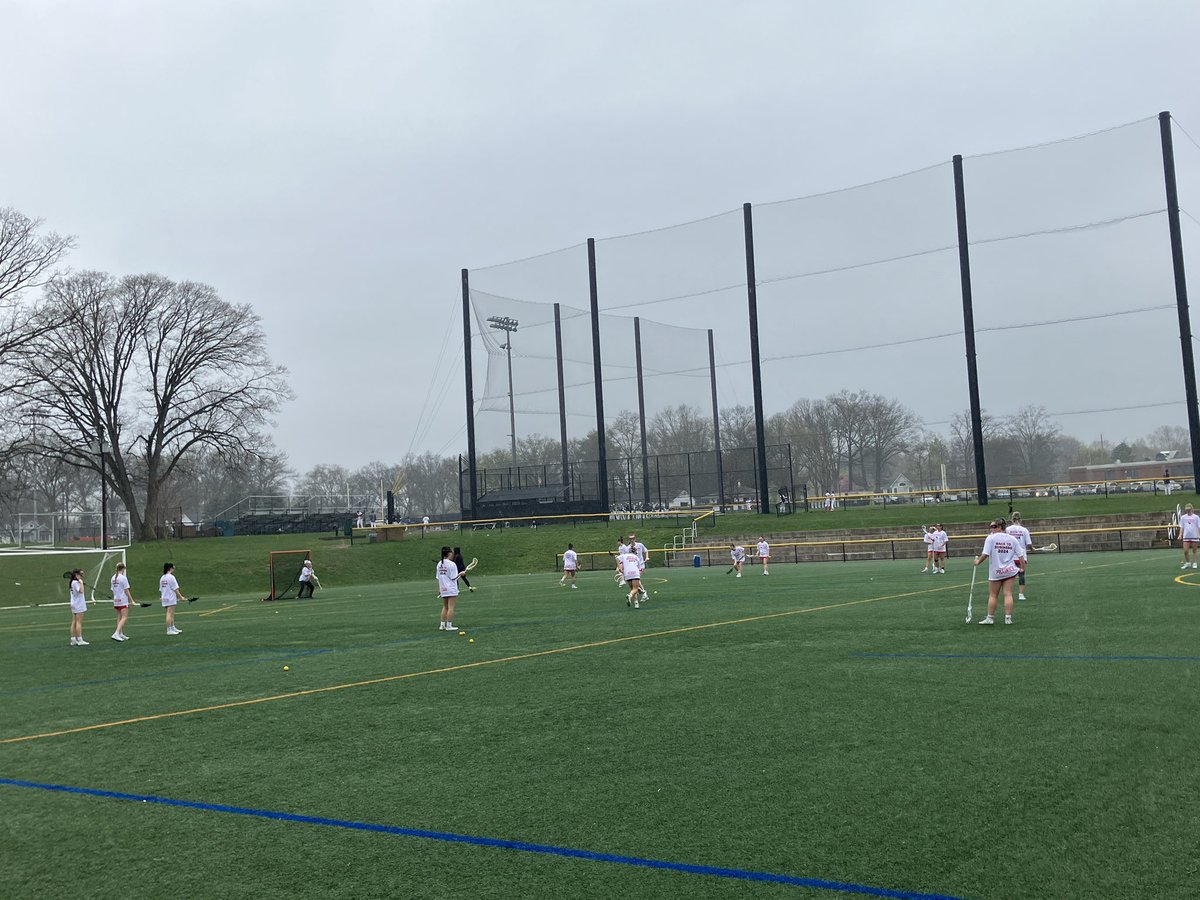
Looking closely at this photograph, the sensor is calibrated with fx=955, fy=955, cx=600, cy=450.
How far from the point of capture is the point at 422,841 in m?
5.71

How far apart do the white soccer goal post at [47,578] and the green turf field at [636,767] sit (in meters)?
27.4

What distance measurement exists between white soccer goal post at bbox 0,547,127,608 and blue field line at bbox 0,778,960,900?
3370 cm

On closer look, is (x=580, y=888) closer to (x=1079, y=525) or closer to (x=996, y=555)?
(x=996, y=555)

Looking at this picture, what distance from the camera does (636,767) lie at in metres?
7.17

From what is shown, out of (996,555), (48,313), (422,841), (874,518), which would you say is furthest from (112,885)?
(48,313)

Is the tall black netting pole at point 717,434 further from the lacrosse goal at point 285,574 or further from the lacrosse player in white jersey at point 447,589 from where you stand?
the lacrosse player in white jersey at point 447,589

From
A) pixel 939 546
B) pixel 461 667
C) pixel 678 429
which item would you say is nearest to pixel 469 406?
pixel 678 429

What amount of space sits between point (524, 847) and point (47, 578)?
43718 millimetres

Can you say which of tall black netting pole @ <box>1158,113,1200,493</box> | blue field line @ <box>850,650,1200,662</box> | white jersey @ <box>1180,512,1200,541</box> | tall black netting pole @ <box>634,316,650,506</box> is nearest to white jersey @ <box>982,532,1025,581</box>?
blue field line @ <box>850,650,1200,662</box>

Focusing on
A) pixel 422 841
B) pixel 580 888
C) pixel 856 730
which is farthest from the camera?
pixel 856 730

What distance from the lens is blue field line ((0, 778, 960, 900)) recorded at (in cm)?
469

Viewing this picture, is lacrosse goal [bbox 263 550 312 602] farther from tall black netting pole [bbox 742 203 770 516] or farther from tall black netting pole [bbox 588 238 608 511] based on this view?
tall black netting pole [bbox 742 203 770 516]

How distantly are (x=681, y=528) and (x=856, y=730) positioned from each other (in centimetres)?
4147

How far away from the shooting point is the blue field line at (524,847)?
4.69m
